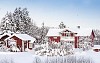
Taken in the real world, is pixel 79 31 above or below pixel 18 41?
above

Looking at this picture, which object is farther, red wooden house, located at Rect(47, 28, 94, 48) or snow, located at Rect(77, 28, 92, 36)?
snow, located at Rect(77, 28, 92, 36)

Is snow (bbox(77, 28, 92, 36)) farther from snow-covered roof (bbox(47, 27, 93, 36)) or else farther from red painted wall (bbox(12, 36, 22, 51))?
red painted wall (bbox(12, 36, 22, 51))

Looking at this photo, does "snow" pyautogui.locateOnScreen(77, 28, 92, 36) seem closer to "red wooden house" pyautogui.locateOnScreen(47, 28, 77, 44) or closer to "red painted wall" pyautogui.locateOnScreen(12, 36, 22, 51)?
"red wooden house" pyautogui.locateOnScreen(47, 28, 77, 44)

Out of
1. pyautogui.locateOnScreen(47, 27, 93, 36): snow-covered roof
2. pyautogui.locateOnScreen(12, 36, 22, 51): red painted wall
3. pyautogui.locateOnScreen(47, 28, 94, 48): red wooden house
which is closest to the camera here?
pyautogui.locateOnScreen(12, 36, 22, 51): red painted wall

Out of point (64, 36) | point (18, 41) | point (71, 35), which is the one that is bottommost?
point (18, 41)

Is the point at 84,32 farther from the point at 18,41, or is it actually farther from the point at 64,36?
the point at 18,41

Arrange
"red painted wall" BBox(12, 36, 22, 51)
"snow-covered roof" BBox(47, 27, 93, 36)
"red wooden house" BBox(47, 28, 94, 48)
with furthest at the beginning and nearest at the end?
1. "snow-covered roof" BBox(47, 27, 93, 36)
2. "red wooden house" BBox(47, 28, 94, 48)
3. "red painted wall" BBox(12, 36, 22, 51)

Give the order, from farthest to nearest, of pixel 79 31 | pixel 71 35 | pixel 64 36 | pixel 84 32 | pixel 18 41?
pixel 79 31
pixel 84 32
pixel 64 36
pixel 71 35
pixel 18 41

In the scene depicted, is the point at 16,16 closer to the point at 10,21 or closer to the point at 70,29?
the point at 10,21

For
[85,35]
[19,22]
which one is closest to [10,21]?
[19,22]

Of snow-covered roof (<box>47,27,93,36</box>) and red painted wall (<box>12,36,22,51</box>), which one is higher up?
→ snow-covered roof (<box>47,27,93,36</box>)

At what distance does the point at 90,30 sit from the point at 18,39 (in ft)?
47.3

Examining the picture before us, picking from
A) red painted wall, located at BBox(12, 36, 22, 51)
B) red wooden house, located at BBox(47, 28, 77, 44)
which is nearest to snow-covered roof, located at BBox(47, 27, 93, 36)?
red wooden house, located at BBox(47, 28, 77, 44)

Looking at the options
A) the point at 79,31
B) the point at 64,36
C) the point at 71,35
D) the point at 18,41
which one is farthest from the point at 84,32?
the point at 18,41
